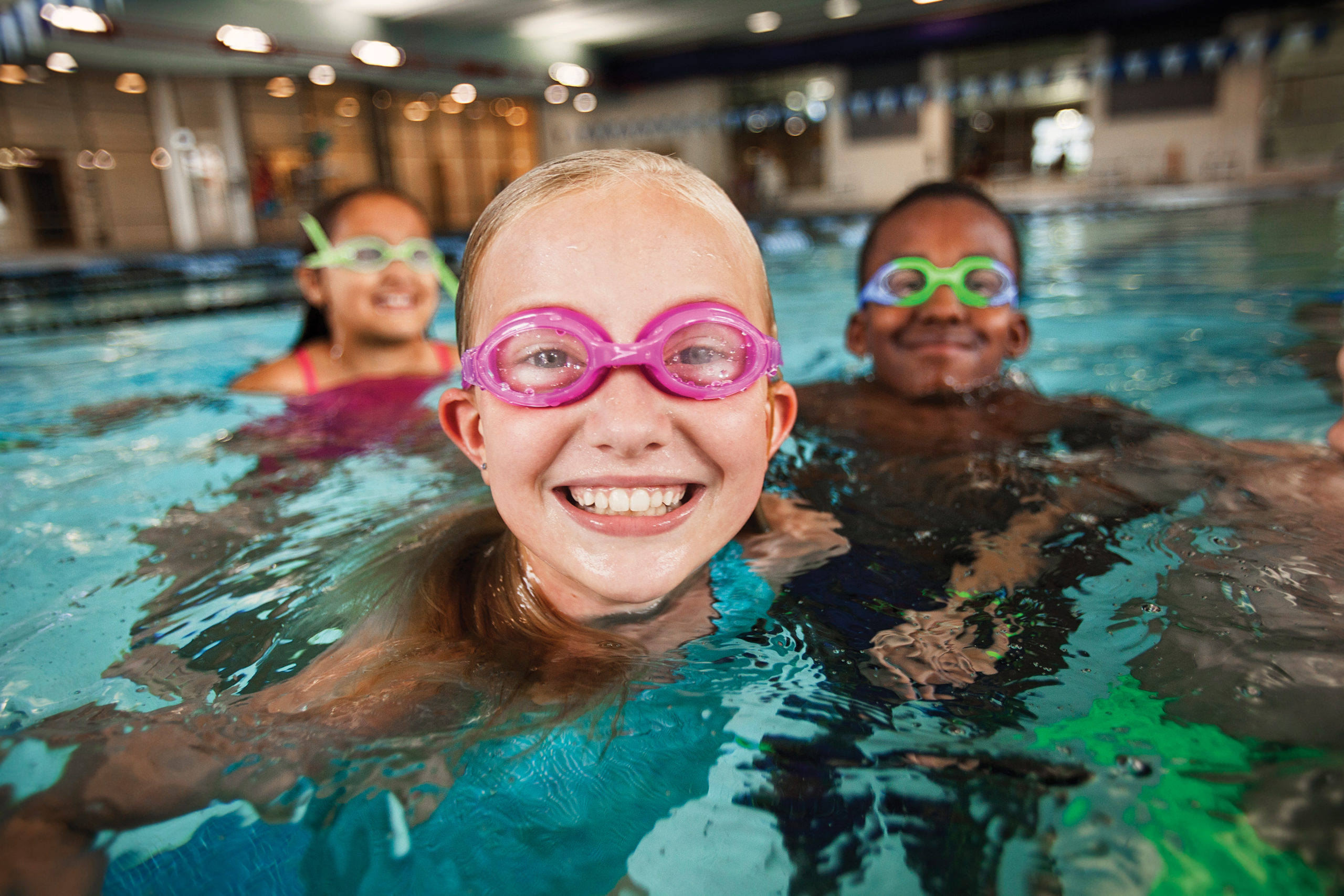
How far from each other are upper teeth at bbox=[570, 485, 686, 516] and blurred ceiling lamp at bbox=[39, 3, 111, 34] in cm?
1651

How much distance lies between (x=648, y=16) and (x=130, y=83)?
11.6 metres

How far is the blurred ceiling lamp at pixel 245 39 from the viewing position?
16219 mm

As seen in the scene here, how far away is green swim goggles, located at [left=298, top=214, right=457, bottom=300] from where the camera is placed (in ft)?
13.4

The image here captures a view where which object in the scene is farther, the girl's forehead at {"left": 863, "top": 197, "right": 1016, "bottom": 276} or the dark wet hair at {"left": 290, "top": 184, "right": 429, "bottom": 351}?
the dark wet hair at {"left": 290, "top": 184, "right": 429, "bottom": 351}

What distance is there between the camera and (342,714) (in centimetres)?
133

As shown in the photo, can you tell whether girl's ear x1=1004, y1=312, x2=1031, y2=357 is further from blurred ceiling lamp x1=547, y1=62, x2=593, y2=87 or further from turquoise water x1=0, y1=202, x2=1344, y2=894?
blurred ceiling lamp x1=547, y1=62, x2=593, y2=87

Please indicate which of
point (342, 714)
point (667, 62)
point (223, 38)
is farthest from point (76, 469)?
point (667, 62)

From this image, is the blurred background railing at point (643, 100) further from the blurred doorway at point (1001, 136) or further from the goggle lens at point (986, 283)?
the goggle lens at point (986, 283)

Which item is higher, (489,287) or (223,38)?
(223,38)

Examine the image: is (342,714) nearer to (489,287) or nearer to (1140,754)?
(489,287)

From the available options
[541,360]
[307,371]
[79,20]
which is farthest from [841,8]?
[541,360]

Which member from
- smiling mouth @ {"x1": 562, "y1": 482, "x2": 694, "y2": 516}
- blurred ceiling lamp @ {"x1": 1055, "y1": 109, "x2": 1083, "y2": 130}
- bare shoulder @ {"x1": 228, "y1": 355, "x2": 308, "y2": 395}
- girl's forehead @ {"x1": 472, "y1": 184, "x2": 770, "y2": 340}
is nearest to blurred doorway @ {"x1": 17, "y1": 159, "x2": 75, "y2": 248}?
bare shoulder @ {"x1": 228, "y1": 355, "x2": 308, "y2": 395}

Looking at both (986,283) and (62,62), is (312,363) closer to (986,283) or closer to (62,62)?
(986,283)

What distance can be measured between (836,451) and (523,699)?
1.57m
